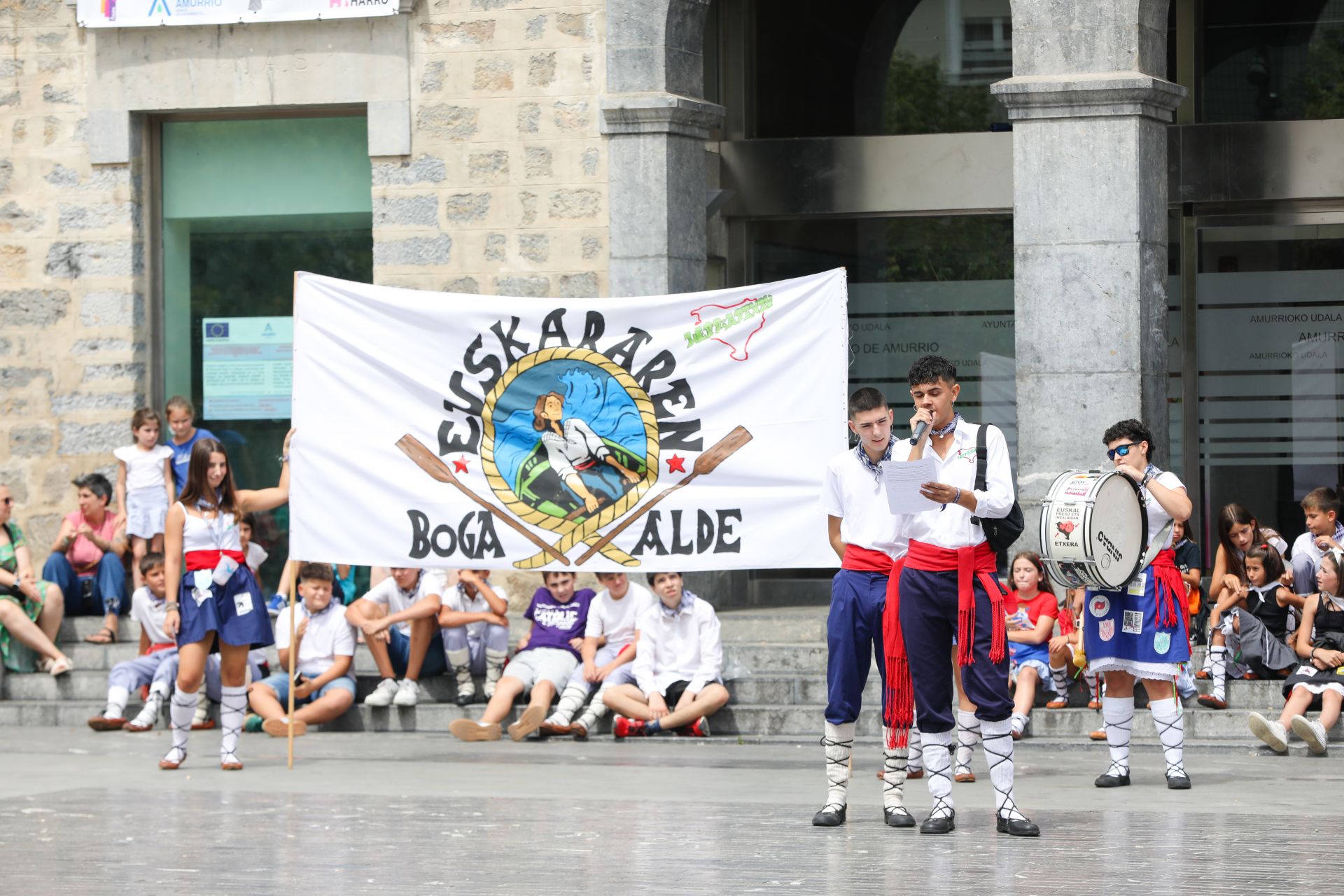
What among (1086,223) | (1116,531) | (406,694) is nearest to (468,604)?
(406,694)

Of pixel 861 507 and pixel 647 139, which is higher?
pixel 647 139

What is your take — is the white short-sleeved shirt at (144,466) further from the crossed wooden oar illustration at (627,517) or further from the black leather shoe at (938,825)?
the black leather shoe at (938,825)

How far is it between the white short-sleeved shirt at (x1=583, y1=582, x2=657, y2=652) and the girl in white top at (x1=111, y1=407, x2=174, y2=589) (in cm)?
366

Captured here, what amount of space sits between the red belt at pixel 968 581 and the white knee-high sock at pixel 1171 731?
174 centimetres


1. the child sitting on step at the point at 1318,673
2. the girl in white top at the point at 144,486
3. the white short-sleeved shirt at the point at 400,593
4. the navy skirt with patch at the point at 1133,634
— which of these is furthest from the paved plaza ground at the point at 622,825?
the girl in white top at the point at 144,486

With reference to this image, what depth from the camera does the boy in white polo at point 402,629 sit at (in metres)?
13.4

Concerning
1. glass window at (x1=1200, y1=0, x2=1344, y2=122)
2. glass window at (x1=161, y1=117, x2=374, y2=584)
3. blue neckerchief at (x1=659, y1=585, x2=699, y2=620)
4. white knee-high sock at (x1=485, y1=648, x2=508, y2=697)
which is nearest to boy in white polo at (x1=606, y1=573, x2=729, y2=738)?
blue neckerchief at (x1=659, y1=585, x2=699, y2=620)

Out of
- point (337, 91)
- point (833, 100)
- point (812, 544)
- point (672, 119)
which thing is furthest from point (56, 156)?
point (812, 544)

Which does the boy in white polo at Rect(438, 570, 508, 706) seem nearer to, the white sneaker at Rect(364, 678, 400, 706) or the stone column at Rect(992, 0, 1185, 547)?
the white sneaker at Rect(364, 678, 400, 706)

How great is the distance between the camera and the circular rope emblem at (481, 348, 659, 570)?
39.7ft

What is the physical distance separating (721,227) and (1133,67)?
153 inches

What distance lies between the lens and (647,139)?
14.5 metres

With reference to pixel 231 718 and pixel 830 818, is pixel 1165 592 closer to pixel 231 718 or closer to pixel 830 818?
pixel 830 818

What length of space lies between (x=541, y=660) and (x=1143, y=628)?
421cm
